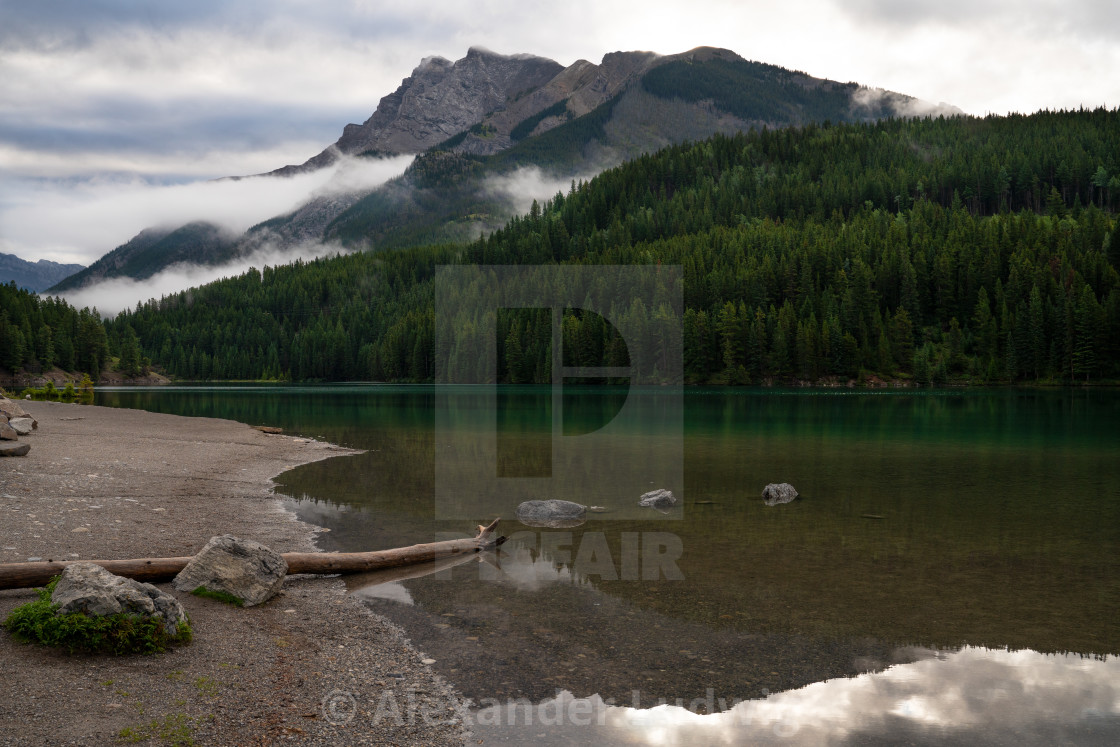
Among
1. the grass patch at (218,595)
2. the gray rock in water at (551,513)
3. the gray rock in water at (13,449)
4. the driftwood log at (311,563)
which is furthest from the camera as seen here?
the gray rock in water at (13,449)

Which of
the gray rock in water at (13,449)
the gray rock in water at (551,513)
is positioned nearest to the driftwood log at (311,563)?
the gray rock in water at (551,513)

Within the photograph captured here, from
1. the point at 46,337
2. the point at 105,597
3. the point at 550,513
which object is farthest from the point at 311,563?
the point at 46,337

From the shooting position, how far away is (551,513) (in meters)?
22.3

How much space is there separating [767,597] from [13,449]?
1068 inches

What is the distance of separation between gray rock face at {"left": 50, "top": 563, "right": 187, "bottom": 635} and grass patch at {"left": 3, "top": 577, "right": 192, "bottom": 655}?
99 mm

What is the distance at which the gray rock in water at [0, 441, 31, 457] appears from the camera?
25469 millimetres

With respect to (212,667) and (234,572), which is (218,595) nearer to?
(234,572)

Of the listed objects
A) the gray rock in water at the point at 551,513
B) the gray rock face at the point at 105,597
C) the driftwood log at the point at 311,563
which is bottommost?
the gray rock in water at the point at 551,513

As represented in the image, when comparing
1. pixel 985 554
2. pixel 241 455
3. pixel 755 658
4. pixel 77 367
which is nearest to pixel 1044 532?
pixel 985 554

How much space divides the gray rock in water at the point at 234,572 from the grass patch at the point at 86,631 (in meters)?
2.75

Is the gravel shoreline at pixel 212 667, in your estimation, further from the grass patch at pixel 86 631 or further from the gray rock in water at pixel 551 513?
the gray rock in water at pixel 551 513

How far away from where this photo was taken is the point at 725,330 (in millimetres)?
137500

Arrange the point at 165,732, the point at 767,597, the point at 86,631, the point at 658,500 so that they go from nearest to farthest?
the point at 165,732 → the point at 86,631 → the point at 767,597 → the point at 658,500

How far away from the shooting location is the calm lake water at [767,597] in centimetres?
959
